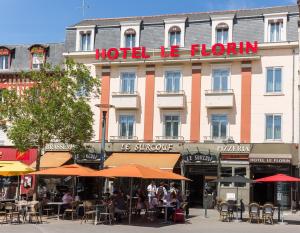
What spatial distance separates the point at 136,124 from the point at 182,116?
10.1ft

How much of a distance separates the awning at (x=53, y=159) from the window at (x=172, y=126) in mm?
6515

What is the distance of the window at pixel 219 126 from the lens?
33562mm

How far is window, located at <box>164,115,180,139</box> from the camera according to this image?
34.6 m

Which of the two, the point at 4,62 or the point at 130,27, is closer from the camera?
the point at 130,27

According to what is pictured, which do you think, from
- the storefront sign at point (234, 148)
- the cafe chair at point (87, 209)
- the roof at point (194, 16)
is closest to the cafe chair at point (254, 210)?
the cafe chair at point (87, 209)

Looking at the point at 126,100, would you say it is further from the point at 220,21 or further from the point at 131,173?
the point at 131,173

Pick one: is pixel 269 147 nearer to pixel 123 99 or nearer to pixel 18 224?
pixel 123 99

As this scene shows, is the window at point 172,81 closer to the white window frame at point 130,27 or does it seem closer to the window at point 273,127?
the white window frame at point 130,27

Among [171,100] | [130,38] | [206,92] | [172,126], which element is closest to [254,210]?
[206,92]

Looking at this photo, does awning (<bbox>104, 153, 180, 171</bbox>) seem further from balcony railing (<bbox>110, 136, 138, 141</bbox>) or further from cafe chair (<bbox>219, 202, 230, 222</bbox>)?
cafe chair (<bbox>219, 202, 230, 222</bbox>)

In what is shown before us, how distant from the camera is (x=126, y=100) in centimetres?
3534

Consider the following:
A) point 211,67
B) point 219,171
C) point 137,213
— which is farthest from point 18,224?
point 211,67

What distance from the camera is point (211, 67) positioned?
3422cm

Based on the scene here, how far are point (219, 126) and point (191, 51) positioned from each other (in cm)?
498
